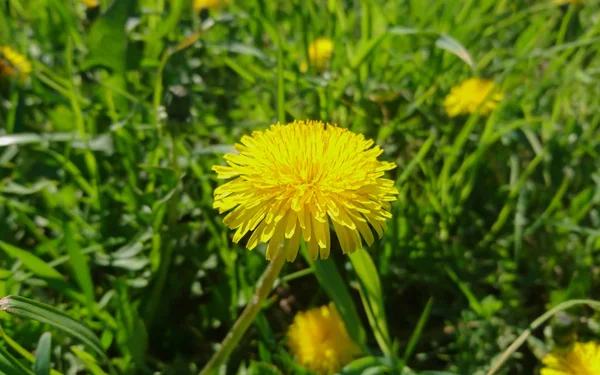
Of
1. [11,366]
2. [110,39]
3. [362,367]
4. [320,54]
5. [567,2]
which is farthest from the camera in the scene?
[567,2]

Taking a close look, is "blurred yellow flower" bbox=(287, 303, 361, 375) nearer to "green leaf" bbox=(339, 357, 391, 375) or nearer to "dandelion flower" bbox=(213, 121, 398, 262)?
"green leaf" bbox=(339, 357, 391, 375)

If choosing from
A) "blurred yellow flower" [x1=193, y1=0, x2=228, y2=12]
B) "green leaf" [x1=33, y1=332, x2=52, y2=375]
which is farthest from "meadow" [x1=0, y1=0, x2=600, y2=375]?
"blurred yellow flower" [x1=193, y1=0, x2=228, y2=12]

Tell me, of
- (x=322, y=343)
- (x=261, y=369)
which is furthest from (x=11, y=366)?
(x=322, y=343)

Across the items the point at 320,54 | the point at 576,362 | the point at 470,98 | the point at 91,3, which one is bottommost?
the point at 576,362

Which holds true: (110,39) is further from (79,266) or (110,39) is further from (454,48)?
(454,48)

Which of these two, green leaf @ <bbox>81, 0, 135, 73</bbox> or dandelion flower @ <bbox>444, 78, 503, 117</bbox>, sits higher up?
green leaf @ <bbox>81, 0, 135, 73</bbox>

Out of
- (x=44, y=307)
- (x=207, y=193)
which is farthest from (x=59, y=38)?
(x=44, y=307)
